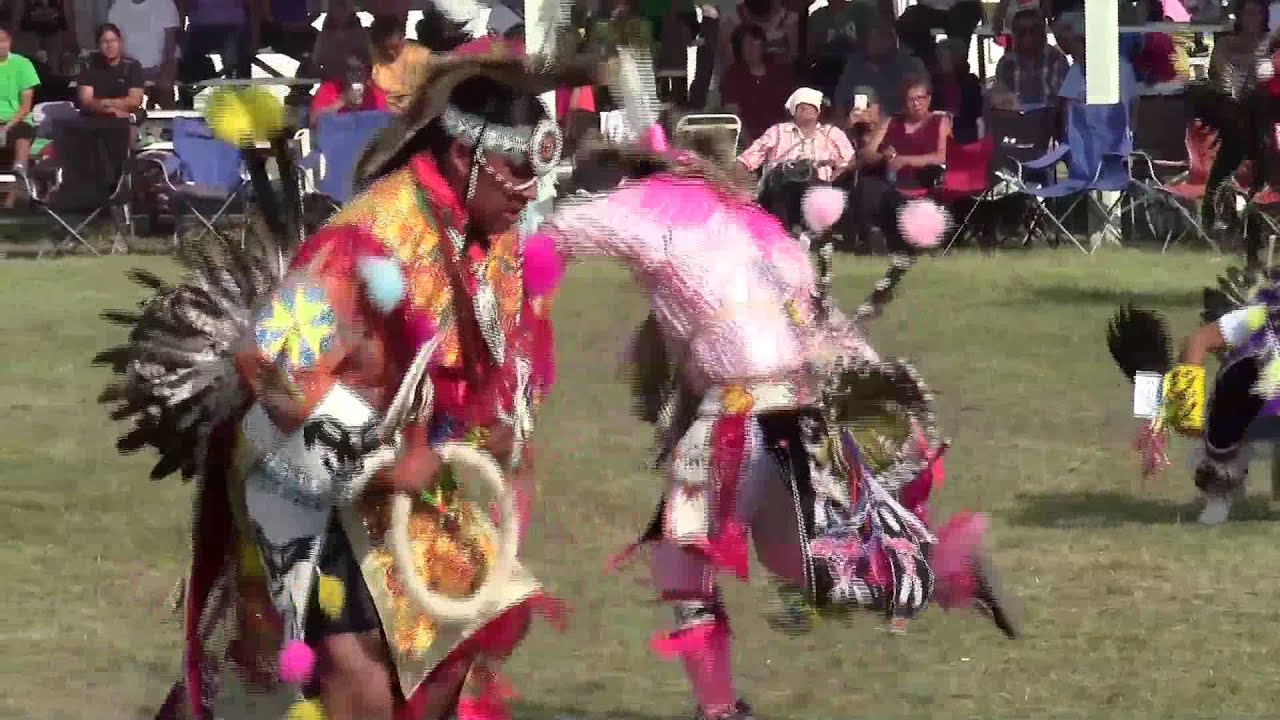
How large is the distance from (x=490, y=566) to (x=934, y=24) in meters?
13.6

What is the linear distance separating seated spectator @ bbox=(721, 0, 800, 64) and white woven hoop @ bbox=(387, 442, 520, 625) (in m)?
11.7

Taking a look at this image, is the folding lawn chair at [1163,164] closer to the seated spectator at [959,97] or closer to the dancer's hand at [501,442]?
the seated spectator at [959,97]

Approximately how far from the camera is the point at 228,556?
4230 millimetres

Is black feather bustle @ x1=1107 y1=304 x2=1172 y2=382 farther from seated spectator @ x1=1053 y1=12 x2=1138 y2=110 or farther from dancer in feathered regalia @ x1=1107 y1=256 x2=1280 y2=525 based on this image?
seated spectator @ x1=1053 y1=12 x2=1138 y2=110

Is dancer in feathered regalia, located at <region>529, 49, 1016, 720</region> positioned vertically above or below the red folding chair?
above

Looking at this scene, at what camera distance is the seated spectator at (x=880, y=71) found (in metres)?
15.2

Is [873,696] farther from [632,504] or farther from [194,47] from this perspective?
[194,47]

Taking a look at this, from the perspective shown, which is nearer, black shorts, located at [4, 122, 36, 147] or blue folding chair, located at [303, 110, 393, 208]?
blue folding chair, located at [303, 110, 393, 208]

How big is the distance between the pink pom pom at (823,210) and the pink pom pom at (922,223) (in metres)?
0.14

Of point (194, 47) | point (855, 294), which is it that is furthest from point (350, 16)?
point (855, 294)

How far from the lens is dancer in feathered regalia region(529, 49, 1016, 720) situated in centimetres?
479

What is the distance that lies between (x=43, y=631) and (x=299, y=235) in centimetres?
242

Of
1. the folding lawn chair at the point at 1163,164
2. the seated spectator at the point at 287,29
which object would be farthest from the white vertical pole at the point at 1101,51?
the seated spectator at the point at 287,29

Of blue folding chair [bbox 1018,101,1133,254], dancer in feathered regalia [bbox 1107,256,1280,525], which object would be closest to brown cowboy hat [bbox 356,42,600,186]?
dancer in feathered regalia [bbox 1107,256,1280,525]
